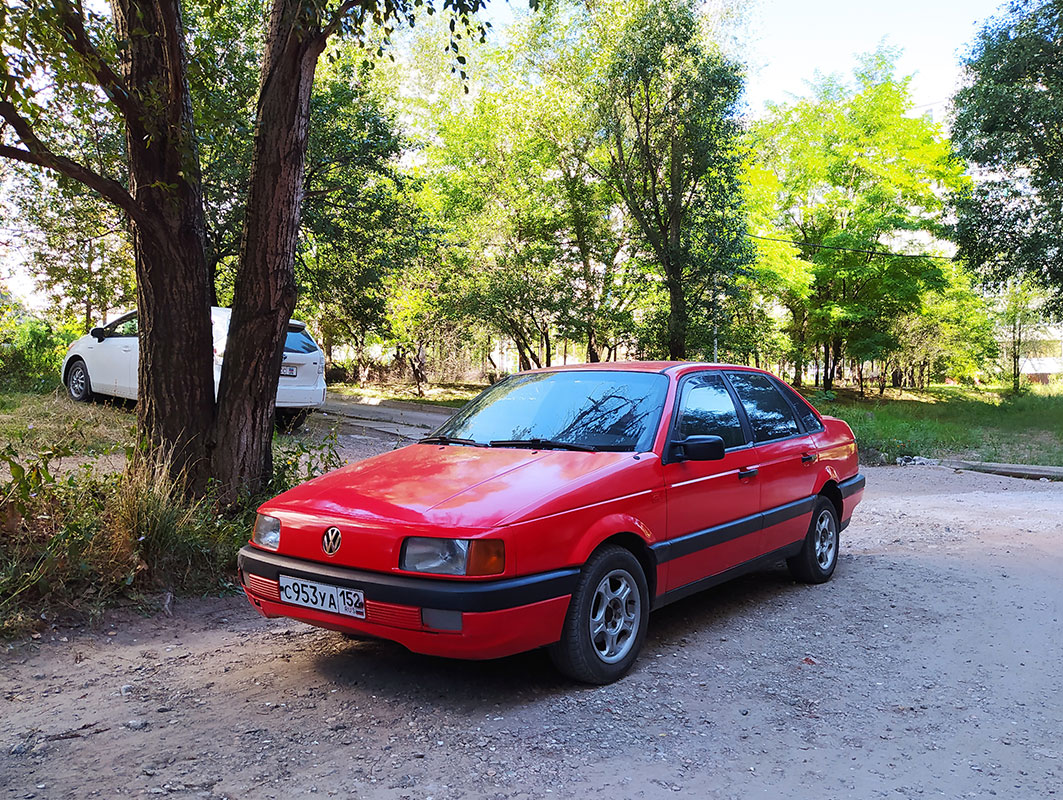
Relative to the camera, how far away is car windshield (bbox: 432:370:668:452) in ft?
14.6

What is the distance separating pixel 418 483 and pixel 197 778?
156 centimetres

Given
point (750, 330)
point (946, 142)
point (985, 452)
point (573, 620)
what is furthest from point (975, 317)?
point (573, 620)

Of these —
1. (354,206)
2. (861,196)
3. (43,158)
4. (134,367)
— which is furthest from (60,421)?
(861,196)

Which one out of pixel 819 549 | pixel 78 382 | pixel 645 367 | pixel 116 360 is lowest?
pixel 819 549

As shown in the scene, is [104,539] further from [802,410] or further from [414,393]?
[414,393]

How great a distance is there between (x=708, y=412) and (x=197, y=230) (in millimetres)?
4072

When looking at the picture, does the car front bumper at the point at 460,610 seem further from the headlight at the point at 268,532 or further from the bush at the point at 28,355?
the bush at the point at 28,355

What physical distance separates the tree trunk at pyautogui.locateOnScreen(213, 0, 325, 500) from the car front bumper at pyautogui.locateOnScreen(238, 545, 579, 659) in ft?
8.99

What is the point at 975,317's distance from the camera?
133ft

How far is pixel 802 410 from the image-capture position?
6117mm

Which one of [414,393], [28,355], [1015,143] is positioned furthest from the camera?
[414,393]

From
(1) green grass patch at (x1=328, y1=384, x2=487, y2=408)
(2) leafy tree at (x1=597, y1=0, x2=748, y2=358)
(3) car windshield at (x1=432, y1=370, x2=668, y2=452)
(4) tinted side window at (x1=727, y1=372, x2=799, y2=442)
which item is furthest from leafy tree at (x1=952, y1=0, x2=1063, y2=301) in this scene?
(3) car windshield at (x1=432, y1=370, x2=668, y2=452)

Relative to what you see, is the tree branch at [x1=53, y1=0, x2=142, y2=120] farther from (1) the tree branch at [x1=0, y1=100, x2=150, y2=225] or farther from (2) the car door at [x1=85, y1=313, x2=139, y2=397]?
(2) the car door at [x1=85, y1=313, x2=139, y2=397]

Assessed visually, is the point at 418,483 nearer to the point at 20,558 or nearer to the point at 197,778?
the point at 197,778
